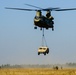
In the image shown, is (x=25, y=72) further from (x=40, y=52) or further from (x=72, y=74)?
(x=40, y=52)

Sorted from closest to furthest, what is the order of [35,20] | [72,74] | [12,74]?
[35,20] → [72,74] → [12,74]

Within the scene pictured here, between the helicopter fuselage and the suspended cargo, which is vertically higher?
the helicopter fuselage

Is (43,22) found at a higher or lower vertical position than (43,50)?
higher

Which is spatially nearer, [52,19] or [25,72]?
[52,19]

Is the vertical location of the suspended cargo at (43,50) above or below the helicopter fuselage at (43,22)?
below

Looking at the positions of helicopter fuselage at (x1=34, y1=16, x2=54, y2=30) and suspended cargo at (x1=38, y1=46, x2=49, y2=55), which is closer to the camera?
suspended cargo at (x1=38, y1=46, x2=49, y2=55)

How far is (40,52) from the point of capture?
68625 millimetres

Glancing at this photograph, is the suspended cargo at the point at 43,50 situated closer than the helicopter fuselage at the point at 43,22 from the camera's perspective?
Yes

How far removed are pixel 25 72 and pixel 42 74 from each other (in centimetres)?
566

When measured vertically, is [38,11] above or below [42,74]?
above

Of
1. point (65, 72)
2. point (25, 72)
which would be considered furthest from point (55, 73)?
point (25, 72)

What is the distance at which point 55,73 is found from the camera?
90.7 m

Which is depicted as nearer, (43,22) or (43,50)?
(43,50)

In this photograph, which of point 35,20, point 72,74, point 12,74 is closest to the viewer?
point 35,20
